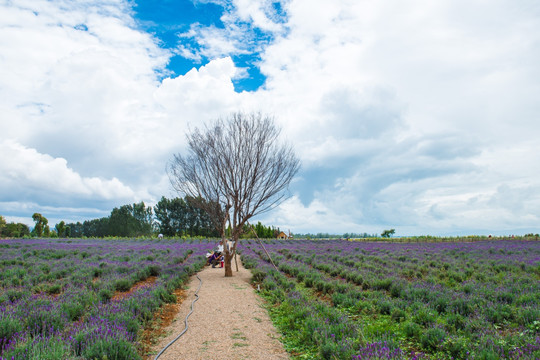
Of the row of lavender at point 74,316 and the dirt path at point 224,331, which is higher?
the row of lavender at point 74,316

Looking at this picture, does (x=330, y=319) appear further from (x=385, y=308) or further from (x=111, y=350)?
(x=111, y=350)

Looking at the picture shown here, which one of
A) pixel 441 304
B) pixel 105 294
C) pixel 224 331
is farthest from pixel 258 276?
pixel 441 304

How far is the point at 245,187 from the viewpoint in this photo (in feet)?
46.9

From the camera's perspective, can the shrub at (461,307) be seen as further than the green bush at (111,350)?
Yes

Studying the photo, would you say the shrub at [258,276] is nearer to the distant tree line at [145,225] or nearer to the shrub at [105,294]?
the shrub at [105,294]

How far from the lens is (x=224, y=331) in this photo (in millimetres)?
6625

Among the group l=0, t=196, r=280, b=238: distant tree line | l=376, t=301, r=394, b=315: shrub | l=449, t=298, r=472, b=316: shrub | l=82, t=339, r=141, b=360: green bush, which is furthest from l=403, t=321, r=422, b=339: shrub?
l=0, t=196, r=280, b=238: distant tree line

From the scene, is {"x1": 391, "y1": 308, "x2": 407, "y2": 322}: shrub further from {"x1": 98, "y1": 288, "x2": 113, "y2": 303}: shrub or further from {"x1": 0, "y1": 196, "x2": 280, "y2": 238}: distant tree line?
{"x1": 0, "y1": 196, "x2": 280, "y2": 238}: distant tree line

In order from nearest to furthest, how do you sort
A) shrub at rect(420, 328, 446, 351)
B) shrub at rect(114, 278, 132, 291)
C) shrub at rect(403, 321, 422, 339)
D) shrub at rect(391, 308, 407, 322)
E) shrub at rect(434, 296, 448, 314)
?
1. shrub at rect(420, 328, 446, 351)
2. shrub at rect(403, 321, 422, 339)
3. shrub at rect(391, 308, 407, 322)
4. shrub at rect(434, 296, 448, 314)
5. shrub at rect(114, 278, 132, 291)

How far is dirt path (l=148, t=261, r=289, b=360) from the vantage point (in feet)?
17.7

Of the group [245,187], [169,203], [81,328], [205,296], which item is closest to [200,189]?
[245,187]

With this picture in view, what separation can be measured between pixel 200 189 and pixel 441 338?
1187 cm

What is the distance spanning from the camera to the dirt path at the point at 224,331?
5.39m

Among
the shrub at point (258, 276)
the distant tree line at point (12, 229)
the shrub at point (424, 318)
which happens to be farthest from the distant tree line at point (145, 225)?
the shrub at point (424, 318)
